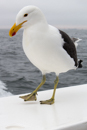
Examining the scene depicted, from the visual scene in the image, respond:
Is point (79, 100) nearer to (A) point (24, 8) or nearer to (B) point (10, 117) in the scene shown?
(B) point (10, 117)

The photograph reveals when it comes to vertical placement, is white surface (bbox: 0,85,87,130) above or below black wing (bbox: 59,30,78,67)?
below

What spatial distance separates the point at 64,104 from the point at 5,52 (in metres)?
3.42

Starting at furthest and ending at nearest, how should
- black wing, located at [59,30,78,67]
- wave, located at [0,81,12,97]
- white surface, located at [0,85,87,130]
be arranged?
wave, located at [0,81,12,97], black wing, located at [59,30,78,67], white surface, located at [0,85,87,130]

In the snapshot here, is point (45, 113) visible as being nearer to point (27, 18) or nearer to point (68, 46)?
point (68, 46)

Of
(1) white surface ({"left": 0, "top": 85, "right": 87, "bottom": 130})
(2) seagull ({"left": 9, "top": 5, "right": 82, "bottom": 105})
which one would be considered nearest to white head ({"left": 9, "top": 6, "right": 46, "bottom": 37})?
(2) seagull ({"left": 9, "top": 5, "right": 82, "bottom": 105})

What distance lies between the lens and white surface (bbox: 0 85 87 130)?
3.00 feet

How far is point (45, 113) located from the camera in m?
1.03

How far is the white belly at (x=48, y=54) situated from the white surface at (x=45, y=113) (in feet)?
0.67

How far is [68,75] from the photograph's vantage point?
3262mm

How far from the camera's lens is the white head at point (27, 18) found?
39.1 inches

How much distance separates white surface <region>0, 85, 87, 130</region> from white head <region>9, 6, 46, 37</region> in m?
Answer: 0.38

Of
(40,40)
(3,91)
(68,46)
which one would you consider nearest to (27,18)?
(40,40)

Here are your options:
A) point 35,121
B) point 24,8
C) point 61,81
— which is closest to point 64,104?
point 35,121

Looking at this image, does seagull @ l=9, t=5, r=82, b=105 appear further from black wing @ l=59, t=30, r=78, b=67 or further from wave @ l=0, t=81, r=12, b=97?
wave @ l=0, t=81, r=12, b=97
